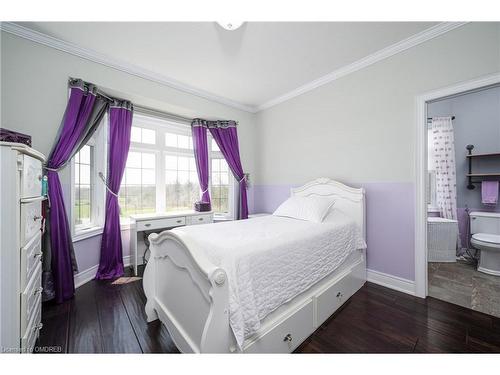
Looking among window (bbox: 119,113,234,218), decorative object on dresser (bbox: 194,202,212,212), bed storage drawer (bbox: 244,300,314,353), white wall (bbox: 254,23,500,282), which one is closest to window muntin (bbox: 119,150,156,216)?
window (bbox: 119,113,234,218)

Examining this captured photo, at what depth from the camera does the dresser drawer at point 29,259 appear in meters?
1.12

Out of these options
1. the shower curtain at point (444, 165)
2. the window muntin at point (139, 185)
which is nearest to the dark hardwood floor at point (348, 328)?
the window muntin at point (139, 185)

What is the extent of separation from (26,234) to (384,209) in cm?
313

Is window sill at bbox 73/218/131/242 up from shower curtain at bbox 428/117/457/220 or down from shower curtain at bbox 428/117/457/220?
down

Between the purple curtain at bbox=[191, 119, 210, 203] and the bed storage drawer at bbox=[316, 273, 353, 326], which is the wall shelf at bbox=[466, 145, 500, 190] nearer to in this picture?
the bed storage drawer at bbox=[316, 273, 353, 326]

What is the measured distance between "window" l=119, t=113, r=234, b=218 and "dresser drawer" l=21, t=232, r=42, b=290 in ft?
5.68

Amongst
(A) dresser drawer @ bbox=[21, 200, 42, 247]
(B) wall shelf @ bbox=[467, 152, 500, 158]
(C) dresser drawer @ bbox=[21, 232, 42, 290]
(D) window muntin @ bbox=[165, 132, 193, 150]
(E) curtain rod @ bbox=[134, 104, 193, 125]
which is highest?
(E) curtain rod @ bbox=[134, 104, 193, 125]

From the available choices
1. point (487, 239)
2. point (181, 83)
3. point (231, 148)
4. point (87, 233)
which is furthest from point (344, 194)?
point (87, 233)

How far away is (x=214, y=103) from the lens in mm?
3484

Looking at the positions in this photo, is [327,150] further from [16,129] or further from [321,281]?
[16,129]

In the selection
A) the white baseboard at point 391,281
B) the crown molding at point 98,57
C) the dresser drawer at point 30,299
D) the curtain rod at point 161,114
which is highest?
the crown molding at point 98,57

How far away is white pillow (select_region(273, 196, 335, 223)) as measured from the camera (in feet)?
7.47

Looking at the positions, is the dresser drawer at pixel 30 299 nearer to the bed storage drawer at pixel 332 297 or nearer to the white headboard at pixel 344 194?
the bed storage drawer at pixel 332 297

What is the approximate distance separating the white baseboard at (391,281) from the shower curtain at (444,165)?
6.39ft
